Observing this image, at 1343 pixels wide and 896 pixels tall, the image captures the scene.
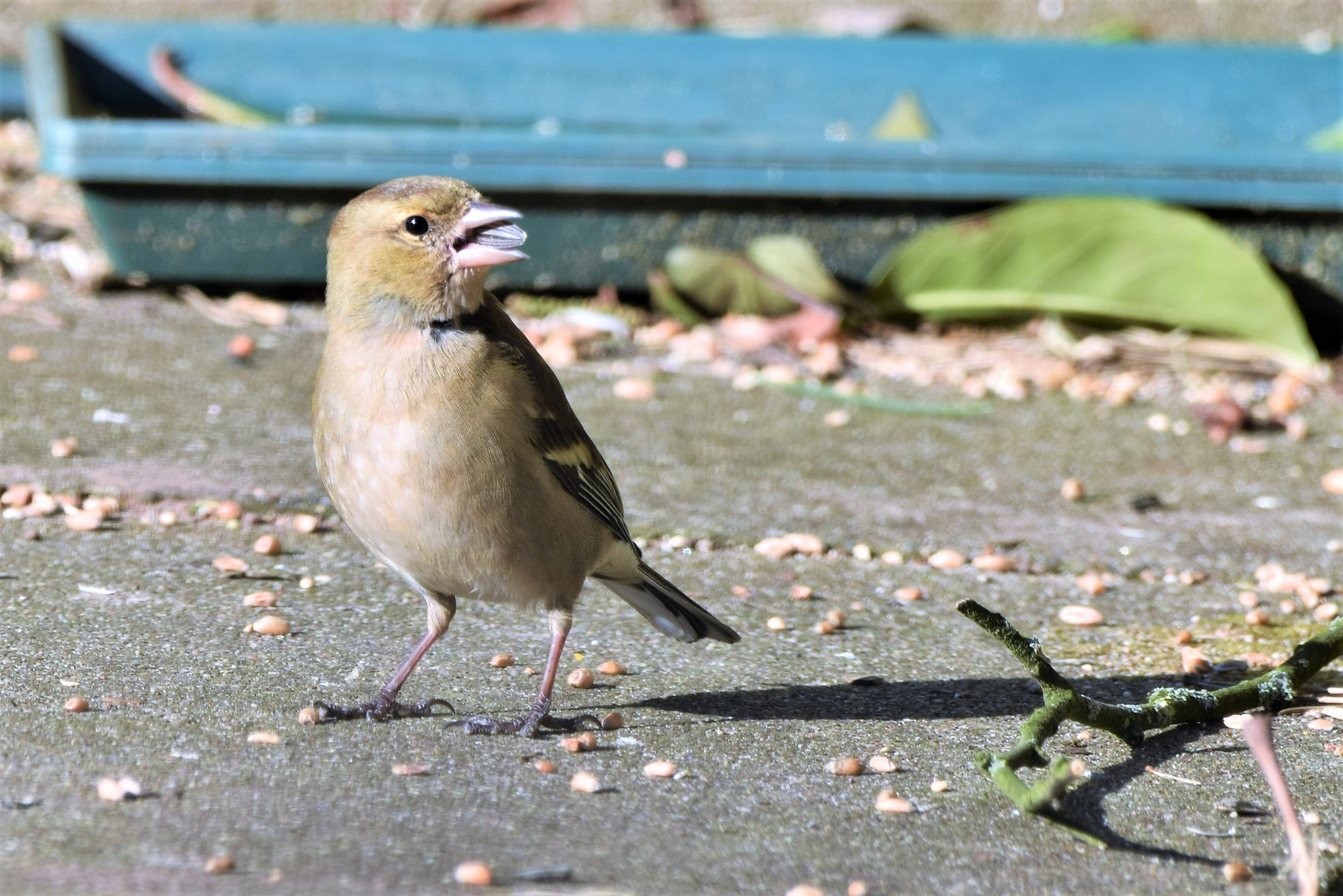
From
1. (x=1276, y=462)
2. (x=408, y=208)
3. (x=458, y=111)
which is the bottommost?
(x=1276, y=462)

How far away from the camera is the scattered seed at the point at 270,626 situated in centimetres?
316

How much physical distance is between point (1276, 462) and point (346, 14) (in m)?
5.46

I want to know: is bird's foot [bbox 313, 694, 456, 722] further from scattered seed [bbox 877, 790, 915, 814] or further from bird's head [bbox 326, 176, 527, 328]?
scattered seed [bbox 877, 790, 915, 814]

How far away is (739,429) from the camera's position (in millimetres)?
4867

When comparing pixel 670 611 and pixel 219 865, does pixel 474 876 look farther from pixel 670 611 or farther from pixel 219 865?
pixel 670 611

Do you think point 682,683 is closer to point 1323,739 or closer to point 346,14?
point 1323,739

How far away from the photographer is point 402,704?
283 centimetres

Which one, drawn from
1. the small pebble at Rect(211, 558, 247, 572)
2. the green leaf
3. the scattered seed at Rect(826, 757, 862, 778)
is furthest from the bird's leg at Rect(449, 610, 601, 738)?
the green leaf

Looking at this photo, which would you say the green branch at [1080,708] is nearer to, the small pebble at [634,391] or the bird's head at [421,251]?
the bird's head at [421,251]

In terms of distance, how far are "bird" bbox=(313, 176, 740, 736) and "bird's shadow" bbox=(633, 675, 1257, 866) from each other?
32 cm

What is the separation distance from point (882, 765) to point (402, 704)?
87 cm

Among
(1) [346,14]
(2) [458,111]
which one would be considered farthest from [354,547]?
(1) [346,14]

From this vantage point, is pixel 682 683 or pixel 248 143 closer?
pixel 682 683

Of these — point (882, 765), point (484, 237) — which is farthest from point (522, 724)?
point (484, 237)
